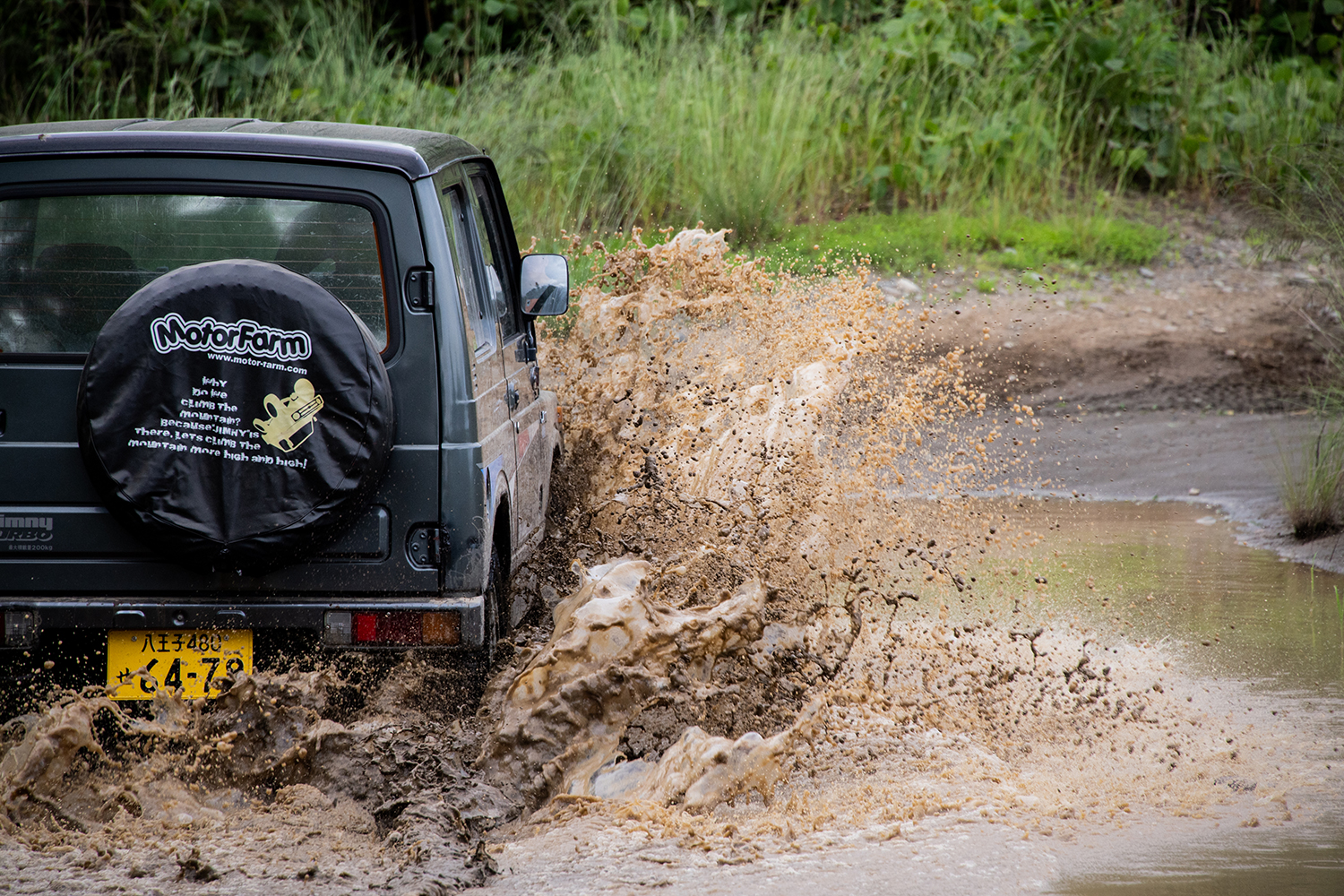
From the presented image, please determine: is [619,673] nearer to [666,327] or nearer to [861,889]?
[861,889]

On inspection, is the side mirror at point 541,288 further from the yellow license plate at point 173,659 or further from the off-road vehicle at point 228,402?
the yellow license plate at point 173,659

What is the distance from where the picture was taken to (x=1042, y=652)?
17.3 feet

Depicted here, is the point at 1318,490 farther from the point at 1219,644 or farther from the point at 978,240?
the point at 978,240

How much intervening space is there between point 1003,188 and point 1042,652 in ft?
28.8

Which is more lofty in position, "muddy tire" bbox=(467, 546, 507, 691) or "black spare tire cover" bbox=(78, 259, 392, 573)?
"black spare tire cover" bbox=(78, 259, 392, 573)

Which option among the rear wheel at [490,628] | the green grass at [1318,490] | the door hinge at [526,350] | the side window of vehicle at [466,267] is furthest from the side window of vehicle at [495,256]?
the green grass at [1318,490]

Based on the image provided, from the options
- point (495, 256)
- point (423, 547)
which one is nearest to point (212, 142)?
point (423, 547)

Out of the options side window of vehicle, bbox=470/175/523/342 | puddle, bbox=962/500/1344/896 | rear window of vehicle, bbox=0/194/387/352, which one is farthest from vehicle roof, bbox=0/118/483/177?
puddle, bbox=962/500/1344/896

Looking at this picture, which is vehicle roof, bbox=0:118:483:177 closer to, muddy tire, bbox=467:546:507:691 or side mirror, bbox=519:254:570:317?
side mirror, bbox=519:254:570:317

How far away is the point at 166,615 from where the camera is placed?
354cm

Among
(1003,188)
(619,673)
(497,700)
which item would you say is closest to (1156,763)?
(619,673)

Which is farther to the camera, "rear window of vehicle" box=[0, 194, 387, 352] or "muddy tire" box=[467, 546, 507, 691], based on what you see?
"muddy tire" box=[467, 546, 507, 691]

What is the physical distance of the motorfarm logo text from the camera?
345cm

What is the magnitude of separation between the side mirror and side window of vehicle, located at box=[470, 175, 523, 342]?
107 millimetres
